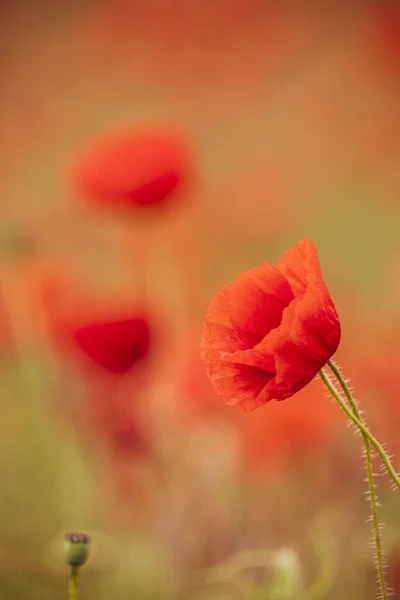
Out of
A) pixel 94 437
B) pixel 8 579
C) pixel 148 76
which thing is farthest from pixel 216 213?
pixel 8 579

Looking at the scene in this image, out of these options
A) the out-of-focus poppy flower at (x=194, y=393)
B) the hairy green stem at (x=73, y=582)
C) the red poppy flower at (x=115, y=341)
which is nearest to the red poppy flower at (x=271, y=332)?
the hairy green stem at (x=73, y=582)

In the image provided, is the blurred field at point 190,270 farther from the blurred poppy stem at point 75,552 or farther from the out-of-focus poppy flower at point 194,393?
the blurred poppy stem at point 75,552

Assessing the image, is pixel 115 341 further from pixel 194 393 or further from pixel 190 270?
pixel 190 270

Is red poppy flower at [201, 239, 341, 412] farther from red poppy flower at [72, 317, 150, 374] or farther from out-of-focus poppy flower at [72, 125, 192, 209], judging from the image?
out-of-focus poppy flower at [72, 125, 192, 209]

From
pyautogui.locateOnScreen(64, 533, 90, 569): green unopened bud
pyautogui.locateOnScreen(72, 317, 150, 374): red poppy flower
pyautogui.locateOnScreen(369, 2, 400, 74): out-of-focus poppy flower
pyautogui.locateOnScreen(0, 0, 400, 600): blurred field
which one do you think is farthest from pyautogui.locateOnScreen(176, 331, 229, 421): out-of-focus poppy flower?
pyautogui.locateOnScreen(64, 533, 90, 569): green unopened bud

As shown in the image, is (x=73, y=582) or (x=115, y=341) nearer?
(x=73, y=582)

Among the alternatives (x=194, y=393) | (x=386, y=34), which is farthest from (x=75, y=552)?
(x=386, y=34)
